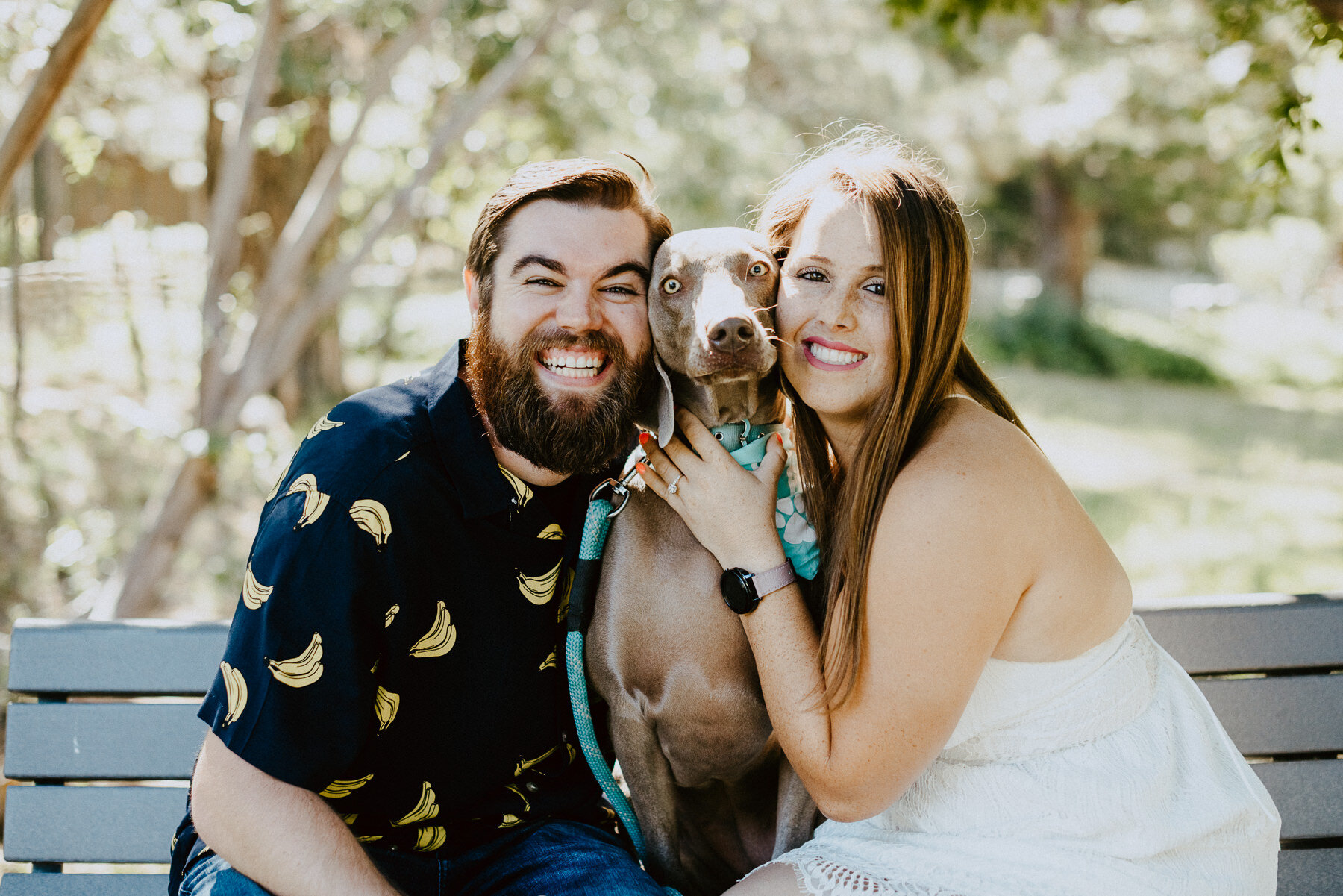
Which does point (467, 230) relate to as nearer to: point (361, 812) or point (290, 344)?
point (290, 344)

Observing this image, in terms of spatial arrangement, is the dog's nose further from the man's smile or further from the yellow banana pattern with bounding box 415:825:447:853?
the yellow banana pattern with bounding box 415:825:447:853

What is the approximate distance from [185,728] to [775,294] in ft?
5.63

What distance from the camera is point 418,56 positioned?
238 inches

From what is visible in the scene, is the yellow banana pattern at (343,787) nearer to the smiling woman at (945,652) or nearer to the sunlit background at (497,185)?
the smiling woman at (945,652)

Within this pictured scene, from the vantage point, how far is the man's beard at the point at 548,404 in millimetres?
2160

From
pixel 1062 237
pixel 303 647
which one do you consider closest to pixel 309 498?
pixel 303 647

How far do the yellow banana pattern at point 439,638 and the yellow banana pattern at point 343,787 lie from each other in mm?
263

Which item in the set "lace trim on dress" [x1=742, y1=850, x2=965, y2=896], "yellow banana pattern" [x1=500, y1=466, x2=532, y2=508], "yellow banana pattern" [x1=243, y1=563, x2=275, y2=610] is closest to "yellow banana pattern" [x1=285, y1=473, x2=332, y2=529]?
"yellow banana pattern" [x1=243, y1=563, x2=275, y2=610]

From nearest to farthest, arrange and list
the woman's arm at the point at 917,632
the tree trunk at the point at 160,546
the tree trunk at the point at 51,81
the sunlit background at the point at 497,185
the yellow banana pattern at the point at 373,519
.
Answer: the woman's arm at the point at 917,632
the yellow banana pattern at the point at 373,519
the tree trunk at the point at 51,81
the tree trunk at the point at 160,546
the sunlit background at the point at 497,185

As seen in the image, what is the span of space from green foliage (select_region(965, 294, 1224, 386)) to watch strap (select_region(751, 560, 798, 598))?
1419 cm

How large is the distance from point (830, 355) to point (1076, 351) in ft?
49.2

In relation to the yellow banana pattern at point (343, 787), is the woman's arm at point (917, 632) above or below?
above

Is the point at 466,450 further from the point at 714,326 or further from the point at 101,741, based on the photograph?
the point at 101,741

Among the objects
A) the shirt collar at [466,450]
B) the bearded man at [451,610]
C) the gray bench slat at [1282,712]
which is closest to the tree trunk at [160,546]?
the bearded man at [451,610]
